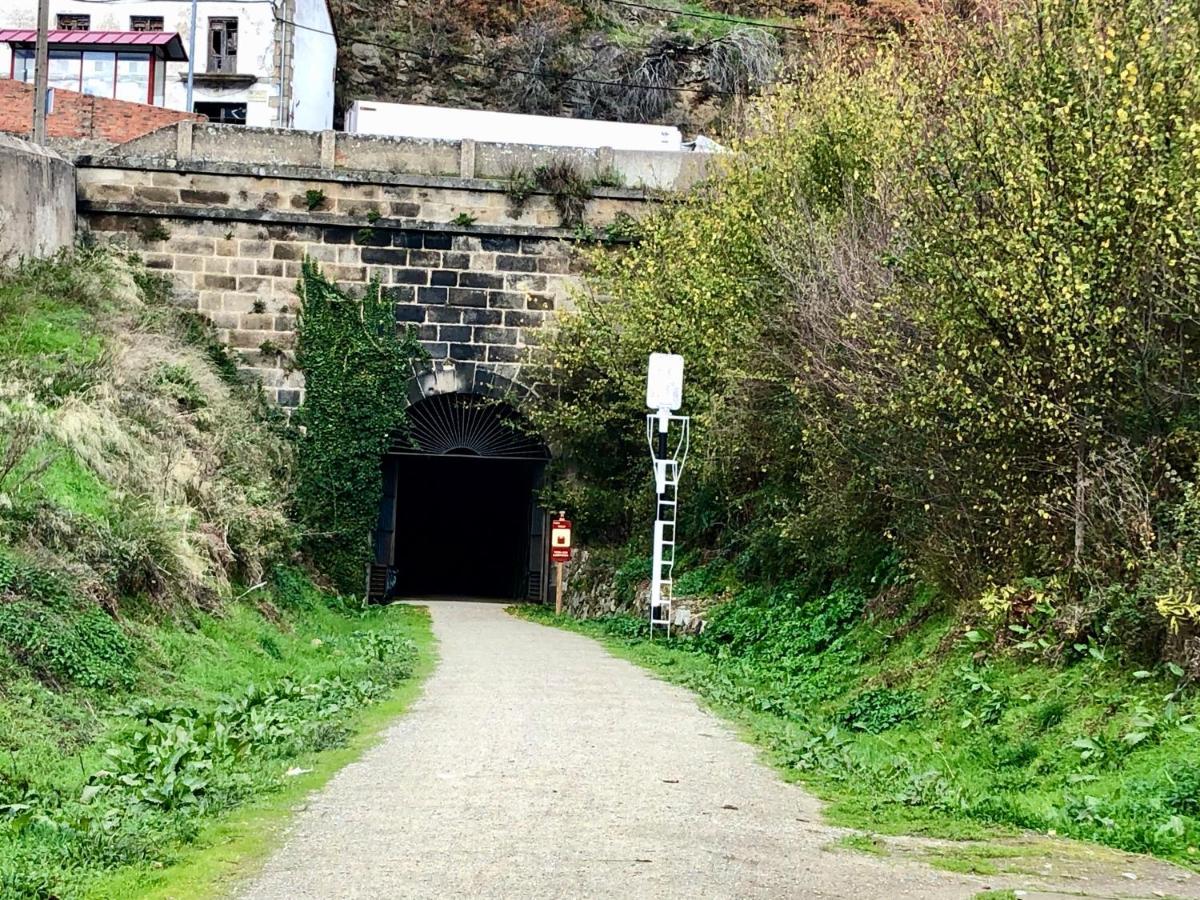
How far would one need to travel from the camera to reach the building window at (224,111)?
1790 inches

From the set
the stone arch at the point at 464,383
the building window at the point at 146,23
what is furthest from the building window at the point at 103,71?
the stone arch at the point at 464,383

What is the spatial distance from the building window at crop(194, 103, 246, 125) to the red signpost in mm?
25499

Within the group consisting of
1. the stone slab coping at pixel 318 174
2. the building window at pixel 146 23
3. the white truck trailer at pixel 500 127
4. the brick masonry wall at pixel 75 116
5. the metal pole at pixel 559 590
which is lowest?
the metal pole at pixel 559 590

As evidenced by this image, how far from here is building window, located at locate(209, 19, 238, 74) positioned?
45281 mm

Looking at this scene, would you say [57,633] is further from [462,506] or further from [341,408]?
[462,506]

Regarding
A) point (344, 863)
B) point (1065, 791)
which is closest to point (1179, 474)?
point (1065, 791)

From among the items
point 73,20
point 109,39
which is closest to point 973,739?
point 109,39

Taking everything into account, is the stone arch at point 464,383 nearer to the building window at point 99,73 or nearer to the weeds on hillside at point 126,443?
the weeds on hillside at point 126,443

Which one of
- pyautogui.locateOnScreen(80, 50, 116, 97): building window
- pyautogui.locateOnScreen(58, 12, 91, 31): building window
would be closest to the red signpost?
pyautogui.locateOnScreen(80, 50, 116, 97): building window

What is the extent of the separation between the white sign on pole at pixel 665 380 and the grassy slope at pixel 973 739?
16.6ft

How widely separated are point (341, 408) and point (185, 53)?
24.5 m

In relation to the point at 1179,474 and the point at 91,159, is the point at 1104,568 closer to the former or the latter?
the point at 1179,474

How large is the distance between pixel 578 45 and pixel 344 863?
147 ft

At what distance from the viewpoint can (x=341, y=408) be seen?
24.0 metres
